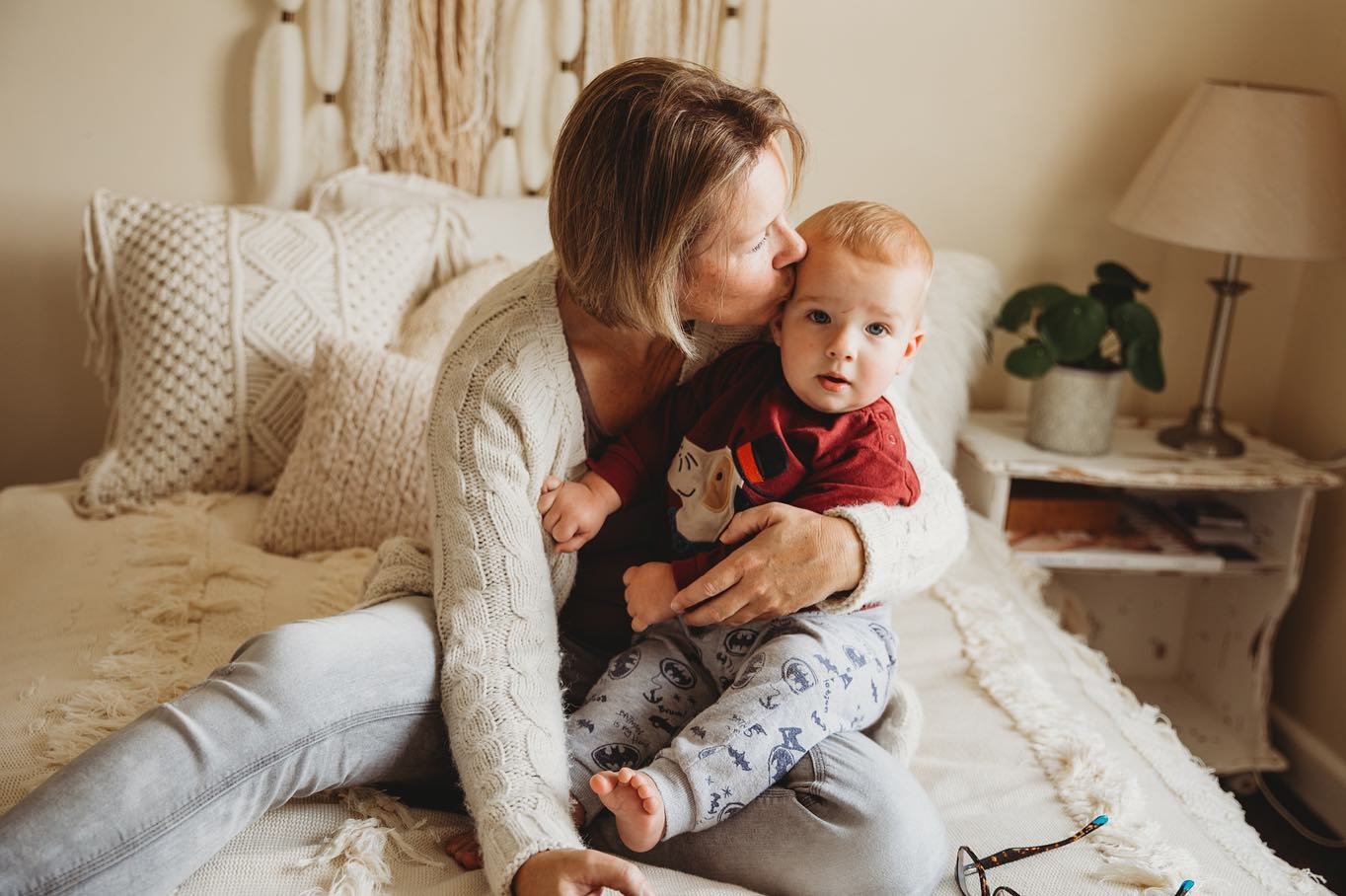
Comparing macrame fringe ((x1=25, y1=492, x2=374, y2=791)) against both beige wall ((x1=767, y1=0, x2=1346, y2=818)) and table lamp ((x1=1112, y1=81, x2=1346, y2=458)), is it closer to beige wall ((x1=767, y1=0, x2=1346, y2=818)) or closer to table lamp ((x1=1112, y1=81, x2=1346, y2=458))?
beige wall ((x1=767, y1=0, x2=1346, y2=818))

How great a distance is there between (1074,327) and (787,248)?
92 centimetres

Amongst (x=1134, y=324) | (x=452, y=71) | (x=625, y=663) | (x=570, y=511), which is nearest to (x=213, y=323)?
(x=452, y=71)

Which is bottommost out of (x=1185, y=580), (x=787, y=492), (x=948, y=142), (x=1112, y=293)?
(x=1185, y=580)

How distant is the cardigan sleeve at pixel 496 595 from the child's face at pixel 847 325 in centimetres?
28

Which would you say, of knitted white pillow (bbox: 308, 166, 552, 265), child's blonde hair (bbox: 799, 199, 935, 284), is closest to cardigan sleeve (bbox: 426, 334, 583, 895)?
child's blonde hair (bbox: 799, 199, 935, 284)

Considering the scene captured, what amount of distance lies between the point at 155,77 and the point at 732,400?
1.38m

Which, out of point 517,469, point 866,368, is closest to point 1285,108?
point 866,368

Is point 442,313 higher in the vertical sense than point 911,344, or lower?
lower

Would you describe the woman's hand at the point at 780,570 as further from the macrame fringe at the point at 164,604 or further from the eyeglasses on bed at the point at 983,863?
the macrame fringe at the point at 164,604

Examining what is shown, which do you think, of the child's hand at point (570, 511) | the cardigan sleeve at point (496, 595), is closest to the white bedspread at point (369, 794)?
the cardigan sleeve at point (496, 595)

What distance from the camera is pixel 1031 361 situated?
1.95 metres

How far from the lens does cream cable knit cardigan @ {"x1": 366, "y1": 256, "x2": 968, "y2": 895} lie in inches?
41.5

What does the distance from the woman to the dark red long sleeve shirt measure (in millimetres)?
38

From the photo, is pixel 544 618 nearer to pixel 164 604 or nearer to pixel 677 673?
pixel 677 673
